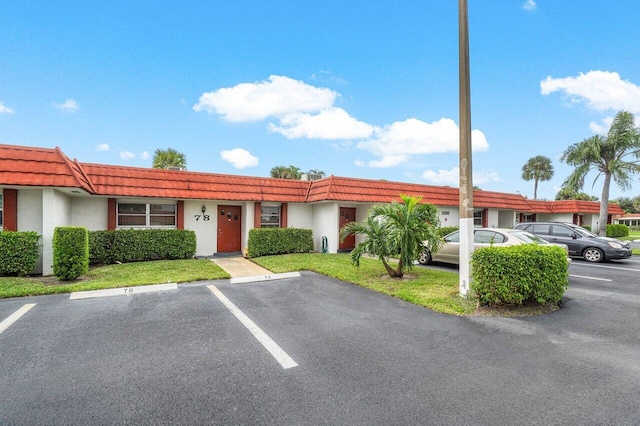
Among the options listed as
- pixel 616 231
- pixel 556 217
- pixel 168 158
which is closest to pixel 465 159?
pixel 168 158

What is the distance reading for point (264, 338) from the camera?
15.0 ft

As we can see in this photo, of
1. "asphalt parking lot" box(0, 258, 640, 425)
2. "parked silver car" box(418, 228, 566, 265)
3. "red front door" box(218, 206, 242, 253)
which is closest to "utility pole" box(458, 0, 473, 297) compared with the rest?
"asphalt parking lot" box(0, 258, 640, 425)

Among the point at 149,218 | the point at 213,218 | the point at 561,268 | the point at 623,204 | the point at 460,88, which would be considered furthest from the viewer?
the point at 623,204

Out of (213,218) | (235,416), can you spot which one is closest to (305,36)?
(213,218)

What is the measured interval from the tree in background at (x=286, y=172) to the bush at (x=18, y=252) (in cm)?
2500

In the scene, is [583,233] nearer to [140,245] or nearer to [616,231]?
[140,245]

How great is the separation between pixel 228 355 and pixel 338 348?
1.47 m

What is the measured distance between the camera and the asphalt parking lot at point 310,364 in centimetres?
278

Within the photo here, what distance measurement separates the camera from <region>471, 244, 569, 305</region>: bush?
5906 millimetres

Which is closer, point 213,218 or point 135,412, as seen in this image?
point 135,412

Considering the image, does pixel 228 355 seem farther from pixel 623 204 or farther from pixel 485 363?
pixel 623 204

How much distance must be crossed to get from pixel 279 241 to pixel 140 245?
566 centimetres

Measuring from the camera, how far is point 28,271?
9047mm

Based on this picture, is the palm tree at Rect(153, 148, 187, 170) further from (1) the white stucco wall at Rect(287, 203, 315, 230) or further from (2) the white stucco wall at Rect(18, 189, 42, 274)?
(2) the white stucco wall at Rect(18, 189, 42, 274)
